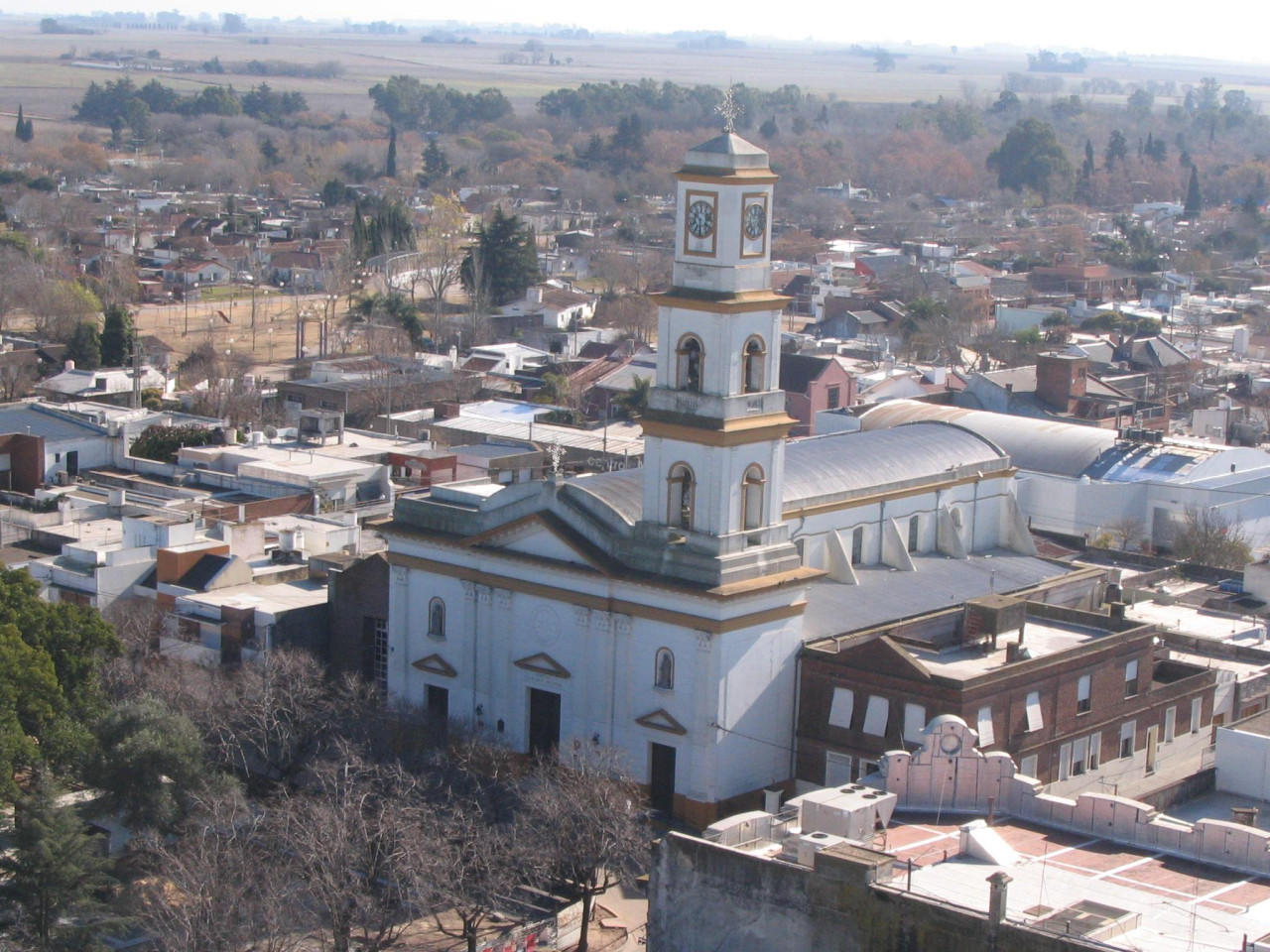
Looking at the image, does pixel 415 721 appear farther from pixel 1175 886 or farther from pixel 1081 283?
pixel 1081 283

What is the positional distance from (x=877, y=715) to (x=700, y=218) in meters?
9.17

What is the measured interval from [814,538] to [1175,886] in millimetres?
16238

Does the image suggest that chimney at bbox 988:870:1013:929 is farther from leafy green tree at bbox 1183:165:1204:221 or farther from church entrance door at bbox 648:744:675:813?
leafy green tree at bbox 1183:165:1204:221

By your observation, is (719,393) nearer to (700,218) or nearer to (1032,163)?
(700,218)

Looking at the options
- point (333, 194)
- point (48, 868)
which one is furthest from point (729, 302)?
point (333, 194)

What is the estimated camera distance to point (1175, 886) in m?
28.8

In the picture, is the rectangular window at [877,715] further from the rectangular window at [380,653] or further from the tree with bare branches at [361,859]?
the rectangular window at [380,653]

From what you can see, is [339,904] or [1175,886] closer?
[1175,886]

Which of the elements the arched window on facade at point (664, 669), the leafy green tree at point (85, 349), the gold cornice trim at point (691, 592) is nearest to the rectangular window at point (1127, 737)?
the gold cornice trim at point (691, 592)

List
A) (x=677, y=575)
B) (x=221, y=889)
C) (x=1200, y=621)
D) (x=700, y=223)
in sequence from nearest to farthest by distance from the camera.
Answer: (x=221, y=889), (x=677, y=575), (x=700, y=223), (x=1200, y=621)

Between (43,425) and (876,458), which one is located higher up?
(876,458)

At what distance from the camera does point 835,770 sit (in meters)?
38.7

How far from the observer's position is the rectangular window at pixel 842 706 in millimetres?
38438

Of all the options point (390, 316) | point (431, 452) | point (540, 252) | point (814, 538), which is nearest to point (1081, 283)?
point (540, 252)
